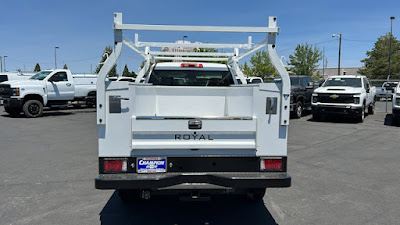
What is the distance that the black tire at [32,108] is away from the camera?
52.4 ft

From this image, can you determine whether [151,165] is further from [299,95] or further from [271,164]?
[299,95]

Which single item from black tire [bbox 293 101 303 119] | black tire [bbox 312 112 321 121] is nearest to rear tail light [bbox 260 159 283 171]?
black tire [bbox 312 112 321 121]

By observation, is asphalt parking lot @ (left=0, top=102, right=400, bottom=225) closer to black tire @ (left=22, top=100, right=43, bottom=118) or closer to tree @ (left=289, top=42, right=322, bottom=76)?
A: black tire @ (left=22, top=100, right=43, bottom=118)

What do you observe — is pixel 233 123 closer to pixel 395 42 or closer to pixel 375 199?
pixel 375 199

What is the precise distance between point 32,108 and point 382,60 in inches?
2037

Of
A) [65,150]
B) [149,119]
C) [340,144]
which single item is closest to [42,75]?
[65,150]

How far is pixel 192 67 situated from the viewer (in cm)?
657

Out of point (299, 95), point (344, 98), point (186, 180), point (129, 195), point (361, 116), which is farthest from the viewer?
point (299, 95)

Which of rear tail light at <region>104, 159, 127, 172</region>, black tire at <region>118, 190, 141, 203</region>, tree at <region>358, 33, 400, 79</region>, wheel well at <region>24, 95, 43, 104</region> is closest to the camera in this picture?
rear tail light at <region>104, 159, 127, 172</region>

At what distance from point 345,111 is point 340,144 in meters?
5.11

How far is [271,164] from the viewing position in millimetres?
3768

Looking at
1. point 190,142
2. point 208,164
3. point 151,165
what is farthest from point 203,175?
point 151,165

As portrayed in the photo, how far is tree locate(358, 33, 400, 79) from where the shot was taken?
5156 cm

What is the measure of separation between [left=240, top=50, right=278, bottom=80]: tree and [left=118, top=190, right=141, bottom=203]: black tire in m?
39.5
